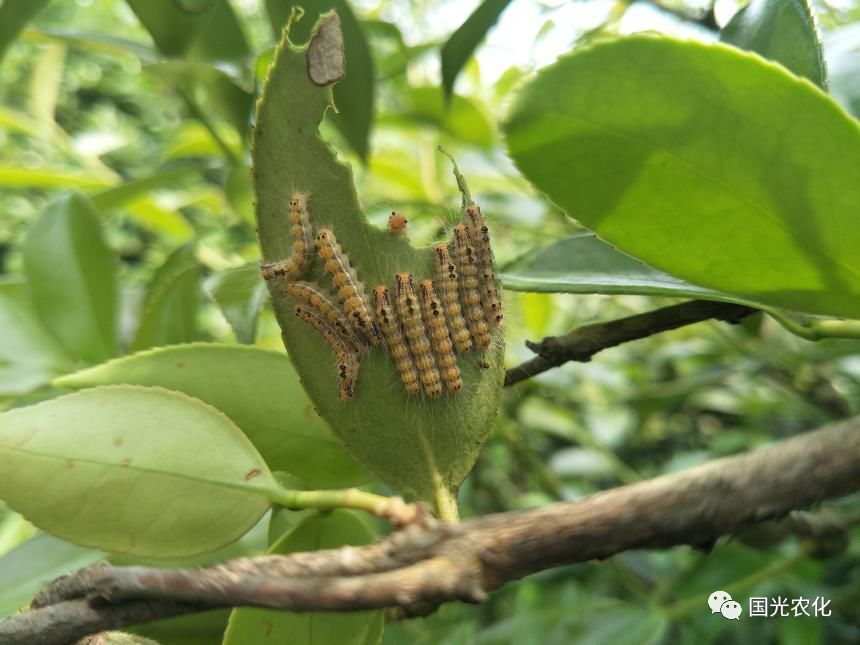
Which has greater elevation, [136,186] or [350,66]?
[350,66]

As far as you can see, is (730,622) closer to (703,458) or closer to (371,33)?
(703,458)

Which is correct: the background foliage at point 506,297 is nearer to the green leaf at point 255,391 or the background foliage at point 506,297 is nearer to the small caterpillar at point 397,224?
the green leaf at point 255,391

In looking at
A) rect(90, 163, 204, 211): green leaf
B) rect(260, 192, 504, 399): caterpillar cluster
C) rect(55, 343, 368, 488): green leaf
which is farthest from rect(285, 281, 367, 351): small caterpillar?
rect(90, 163, 204, 211): green leaf

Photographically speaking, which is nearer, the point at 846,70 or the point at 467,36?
the point at 846,70

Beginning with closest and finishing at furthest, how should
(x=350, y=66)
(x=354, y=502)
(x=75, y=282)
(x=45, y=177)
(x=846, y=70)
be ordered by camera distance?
(x=354, y=502) → (x=846, y=70) → (x=350, y=66) → (x=75, y=282) → (x=45, y=177)

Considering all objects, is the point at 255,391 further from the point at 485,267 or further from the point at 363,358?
the point at 485,267

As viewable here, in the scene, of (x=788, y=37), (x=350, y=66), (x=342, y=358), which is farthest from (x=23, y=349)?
(x=788, y=37)

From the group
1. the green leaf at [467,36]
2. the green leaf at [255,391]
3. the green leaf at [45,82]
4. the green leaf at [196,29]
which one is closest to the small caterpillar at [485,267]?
the green leaf at [255,391]

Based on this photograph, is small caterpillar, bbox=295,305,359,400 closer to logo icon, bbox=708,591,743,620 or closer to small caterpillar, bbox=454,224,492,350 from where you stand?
small caterpillar, bbox=454,224,492,350
